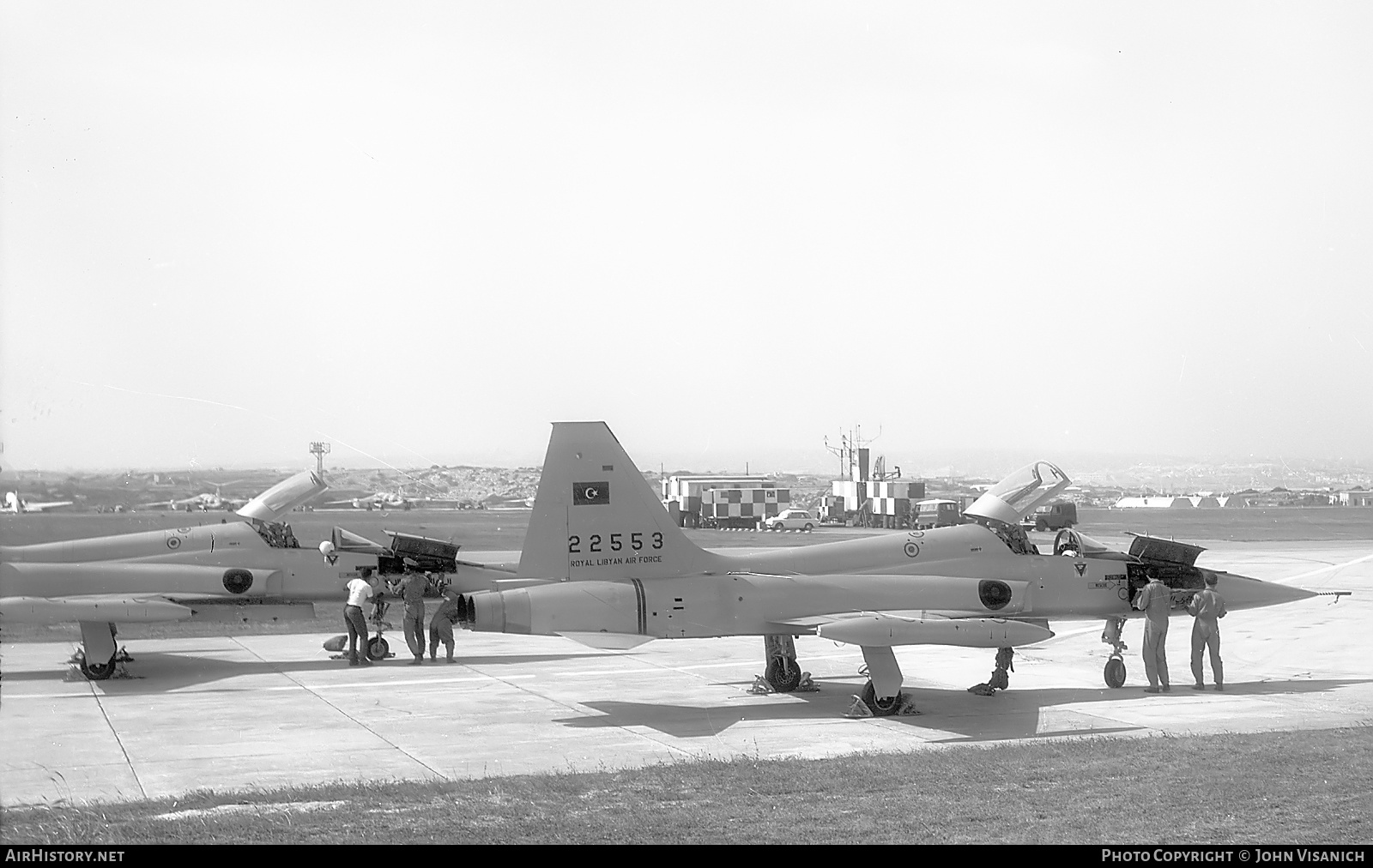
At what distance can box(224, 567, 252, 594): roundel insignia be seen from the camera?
58.9 ft

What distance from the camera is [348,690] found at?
627 inches

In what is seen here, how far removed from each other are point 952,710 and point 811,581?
229cm

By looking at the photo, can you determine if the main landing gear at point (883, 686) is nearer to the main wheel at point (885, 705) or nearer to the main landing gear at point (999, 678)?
the main wheel at point (885, 705)

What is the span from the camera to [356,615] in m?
18.2

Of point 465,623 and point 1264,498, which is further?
point 1264,498

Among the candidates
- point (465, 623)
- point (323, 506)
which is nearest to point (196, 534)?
point (323, 506)

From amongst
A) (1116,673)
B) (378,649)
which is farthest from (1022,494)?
(378,649)

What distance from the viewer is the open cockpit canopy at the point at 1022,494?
16.0 metres

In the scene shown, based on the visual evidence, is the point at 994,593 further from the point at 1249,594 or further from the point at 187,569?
the point at 187,569

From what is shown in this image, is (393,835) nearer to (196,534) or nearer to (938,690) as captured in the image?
(938,690)

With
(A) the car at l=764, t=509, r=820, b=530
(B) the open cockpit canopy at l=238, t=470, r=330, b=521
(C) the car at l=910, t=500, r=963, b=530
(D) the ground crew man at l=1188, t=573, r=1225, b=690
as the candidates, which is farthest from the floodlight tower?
(A) the car at l=764, t=509, r=820, b=530

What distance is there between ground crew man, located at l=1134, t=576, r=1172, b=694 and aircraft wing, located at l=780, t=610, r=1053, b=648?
2.24 meters
